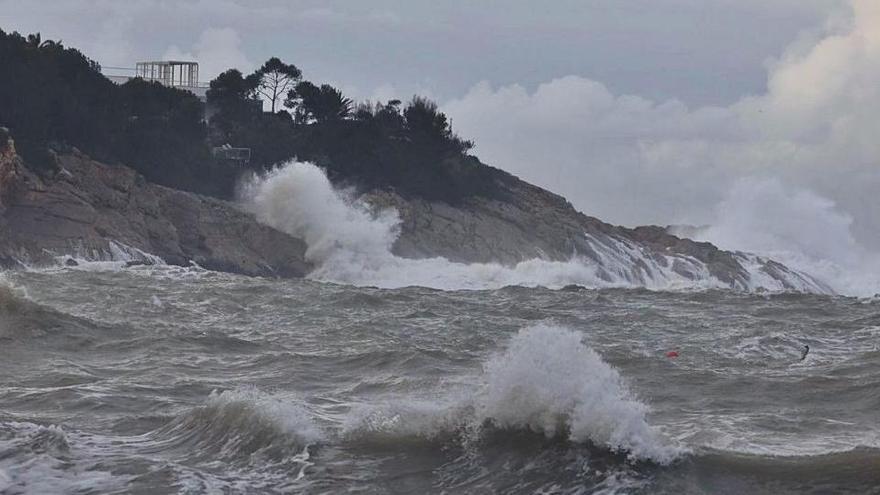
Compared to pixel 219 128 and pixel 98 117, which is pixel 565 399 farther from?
pixel 219 128

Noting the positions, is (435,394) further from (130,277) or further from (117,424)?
(130,277)

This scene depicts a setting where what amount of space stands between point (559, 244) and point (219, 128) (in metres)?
14.4

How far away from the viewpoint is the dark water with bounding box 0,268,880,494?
367 inches

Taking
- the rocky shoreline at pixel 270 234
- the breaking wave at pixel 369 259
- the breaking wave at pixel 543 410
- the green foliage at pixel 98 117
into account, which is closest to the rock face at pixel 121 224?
the rocky shoreline at pixel 270 234

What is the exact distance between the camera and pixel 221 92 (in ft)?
177

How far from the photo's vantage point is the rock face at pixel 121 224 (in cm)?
3416

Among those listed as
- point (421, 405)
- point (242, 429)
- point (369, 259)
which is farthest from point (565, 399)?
point (369, 259)

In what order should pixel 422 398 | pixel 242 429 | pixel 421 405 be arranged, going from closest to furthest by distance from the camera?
pixel 242 429, pixel 421 405, pixel 422 398

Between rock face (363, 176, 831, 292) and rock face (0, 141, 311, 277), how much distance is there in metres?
6.08

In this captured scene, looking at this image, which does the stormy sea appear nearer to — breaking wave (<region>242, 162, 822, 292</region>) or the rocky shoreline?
the rocky shoreline

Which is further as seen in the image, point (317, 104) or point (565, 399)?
point (317, 104)

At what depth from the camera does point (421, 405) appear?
11.2m

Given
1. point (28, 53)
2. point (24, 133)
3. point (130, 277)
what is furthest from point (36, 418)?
point (28, 53)

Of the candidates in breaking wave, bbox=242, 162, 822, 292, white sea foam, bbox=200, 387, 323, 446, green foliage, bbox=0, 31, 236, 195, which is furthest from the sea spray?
green foliage, bbox=0, 31, 236, 195
